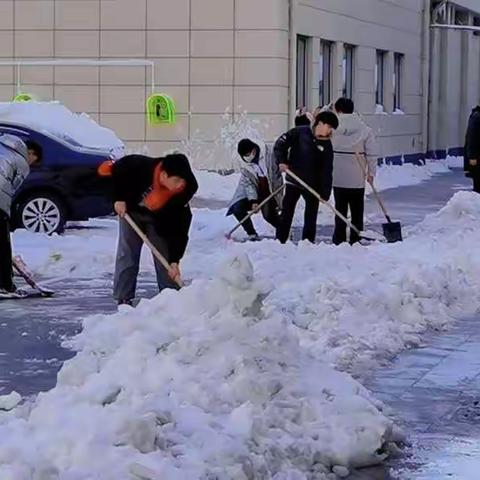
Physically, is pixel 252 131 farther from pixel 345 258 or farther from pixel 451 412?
pixel 451 412

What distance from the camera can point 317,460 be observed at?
6434mm

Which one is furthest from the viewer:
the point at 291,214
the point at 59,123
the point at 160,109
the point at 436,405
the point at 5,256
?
the point at 160,109

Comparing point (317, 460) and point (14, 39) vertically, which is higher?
point (14, 39)

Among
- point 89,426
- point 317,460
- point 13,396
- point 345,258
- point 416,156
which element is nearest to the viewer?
point 89,426

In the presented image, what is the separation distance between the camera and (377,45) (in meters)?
31.7

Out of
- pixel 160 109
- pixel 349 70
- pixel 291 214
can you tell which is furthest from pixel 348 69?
pixel 291 214

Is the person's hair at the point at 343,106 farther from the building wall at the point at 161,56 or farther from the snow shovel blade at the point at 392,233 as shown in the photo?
the building wall at the point at 161,56

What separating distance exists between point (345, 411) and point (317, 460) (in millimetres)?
510

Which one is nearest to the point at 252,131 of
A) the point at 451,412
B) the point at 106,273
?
the point at 106,273

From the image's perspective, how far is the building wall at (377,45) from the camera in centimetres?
2711

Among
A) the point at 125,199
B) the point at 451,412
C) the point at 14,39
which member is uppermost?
the point at 14,39

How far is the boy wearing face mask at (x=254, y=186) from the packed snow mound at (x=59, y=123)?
68.3 inches

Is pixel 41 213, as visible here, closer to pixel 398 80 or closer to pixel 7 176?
pixel 7 176

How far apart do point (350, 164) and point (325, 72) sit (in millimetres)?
13436
